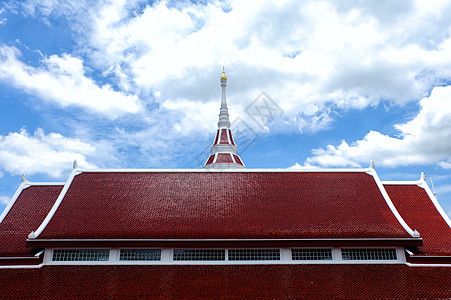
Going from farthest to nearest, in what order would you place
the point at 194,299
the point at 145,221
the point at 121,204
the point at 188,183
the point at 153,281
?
the point at 188,183 < the point at 121,204 < the point at 145,221 < the point at 153,281 < the point at 194,299

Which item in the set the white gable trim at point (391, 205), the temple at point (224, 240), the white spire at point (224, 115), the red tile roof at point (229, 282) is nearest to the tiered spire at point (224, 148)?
the white spire at point (224, 115)

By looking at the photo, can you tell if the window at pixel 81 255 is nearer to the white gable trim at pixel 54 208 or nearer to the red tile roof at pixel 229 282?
the red tile roof at pixel 229 282

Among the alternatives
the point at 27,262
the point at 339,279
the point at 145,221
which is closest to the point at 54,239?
the point at 27,262

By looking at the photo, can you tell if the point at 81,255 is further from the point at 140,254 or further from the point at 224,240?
the point at 224,240

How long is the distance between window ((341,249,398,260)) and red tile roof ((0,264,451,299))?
0.55 m

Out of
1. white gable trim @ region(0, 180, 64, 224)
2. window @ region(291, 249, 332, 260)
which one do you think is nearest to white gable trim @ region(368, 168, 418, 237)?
window @ region(291, 249, 332, 260)

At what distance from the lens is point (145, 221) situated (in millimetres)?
17969

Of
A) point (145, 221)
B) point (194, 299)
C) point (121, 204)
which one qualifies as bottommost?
point (194, 299)

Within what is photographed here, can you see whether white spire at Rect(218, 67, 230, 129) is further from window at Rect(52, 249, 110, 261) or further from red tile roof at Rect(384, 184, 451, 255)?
window at Rect(52, 249, 110, 261)

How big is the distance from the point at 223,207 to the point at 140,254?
5.15 meters

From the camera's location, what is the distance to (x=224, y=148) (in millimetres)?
34469

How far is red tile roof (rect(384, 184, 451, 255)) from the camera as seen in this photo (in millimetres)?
17969

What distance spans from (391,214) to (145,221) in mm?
13712

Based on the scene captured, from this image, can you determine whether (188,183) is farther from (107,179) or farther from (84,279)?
(84,279)
